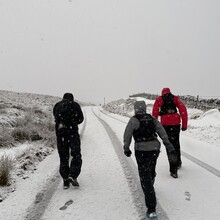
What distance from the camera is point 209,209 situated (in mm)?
3717

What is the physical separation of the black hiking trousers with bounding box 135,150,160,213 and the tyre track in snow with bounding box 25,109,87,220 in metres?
1.69

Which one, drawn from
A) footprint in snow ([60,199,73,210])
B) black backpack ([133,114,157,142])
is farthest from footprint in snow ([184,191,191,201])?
footprint in snow ([60,199,73,210])

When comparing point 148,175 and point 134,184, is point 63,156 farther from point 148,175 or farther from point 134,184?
point 148,175

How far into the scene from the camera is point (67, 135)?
498 centimetres

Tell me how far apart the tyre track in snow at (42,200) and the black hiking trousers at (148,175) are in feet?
5.53

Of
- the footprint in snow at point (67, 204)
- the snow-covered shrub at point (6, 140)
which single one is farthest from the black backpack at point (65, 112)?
the snow-covered shrub at point (6, 140)

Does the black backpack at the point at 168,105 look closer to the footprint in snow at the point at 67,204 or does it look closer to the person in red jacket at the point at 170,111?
the person in red jacket at the point at 170,111

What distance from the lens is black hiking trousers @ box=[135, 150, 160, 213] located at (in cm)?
345

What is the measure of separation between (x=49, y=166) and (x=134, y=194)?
9.81 ft

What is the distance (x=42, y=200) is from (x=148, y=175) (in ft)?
6.70

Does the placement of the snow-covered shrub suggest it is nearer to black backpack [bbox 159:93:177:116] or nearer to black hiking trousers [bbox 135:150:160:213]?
black backpack [bbox 159:93:177:116]

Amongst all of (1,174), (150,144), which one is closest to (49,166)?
(1,174)

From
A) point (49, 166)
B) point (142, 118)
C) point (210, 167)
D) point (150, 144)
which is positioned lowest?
point (49, 166)

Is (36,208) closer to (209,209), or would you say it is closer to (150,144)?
(150,144)
